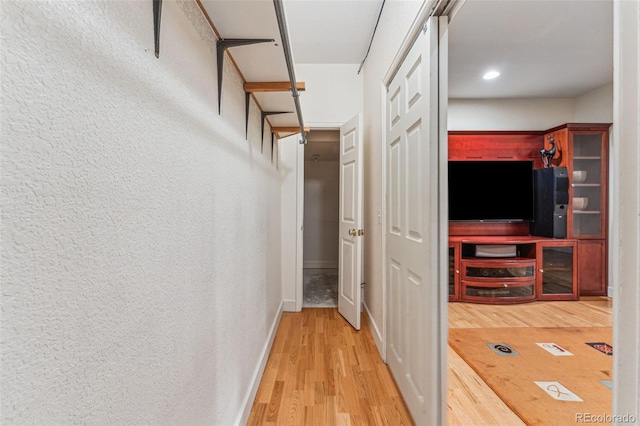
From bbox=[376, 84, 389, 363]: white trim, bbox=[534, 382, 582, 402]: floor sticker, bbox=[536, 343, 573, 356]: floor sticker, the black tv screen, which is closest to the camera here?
bbox=[534, 382, 582, 402]: floor sticker

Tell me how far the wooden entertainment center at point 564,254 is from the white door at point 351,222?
154 cm

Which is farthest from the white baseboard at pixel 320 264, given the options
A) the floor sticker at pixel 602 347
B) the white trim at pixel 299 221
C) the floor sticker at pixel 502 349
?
the floor sticker at pixel 602 347

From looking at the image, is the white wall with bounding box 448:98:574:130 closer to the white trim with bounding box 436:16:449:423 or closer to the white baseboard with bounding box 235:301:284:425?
the white trim with bounding box 436:16:449:423

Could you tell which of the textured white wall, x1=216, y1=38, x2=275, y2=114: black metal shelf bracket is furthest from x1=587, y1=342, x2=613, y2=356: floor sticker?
x1=216, y1=38, x2=275, y2=114: black metal shelf bracket

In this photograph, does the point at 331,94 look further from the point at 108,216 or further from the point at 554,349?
the point at 554,349

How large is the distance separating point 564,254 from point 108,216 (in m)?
4.51

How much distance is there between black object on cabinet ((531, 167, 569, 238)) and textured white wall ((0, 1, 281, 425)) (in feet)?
13.4

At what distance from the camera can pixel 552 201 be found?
3488 mm

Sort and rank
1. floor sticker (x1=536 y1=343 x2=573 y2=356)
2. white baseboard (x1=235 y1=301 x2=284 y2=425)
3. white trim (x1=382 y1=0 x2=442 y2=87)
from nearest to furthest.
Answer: white trim (x1=382 y1=0 x2=442 y2=87) → white baseboard (x1=235 y1=301 x2=284 y2=425) → floor sticker (x1=536 y1=343 x2=573 y2=356)

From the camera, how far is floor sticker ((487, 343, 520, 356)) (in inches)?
89.2

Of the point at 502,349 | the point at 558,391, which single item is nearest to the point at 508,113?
the point at 502,349

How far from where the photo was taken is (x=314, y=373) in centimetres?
194

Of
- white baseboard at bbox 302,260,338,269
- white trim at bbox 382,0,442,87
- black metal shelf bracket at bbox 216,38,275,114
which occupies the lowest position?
white baseboard at bbox 302,260,338,269

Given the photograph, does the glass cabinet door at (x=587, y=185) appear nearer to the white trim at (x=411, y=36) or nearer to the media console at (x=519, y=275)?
the media console at (x=519, y=275)
